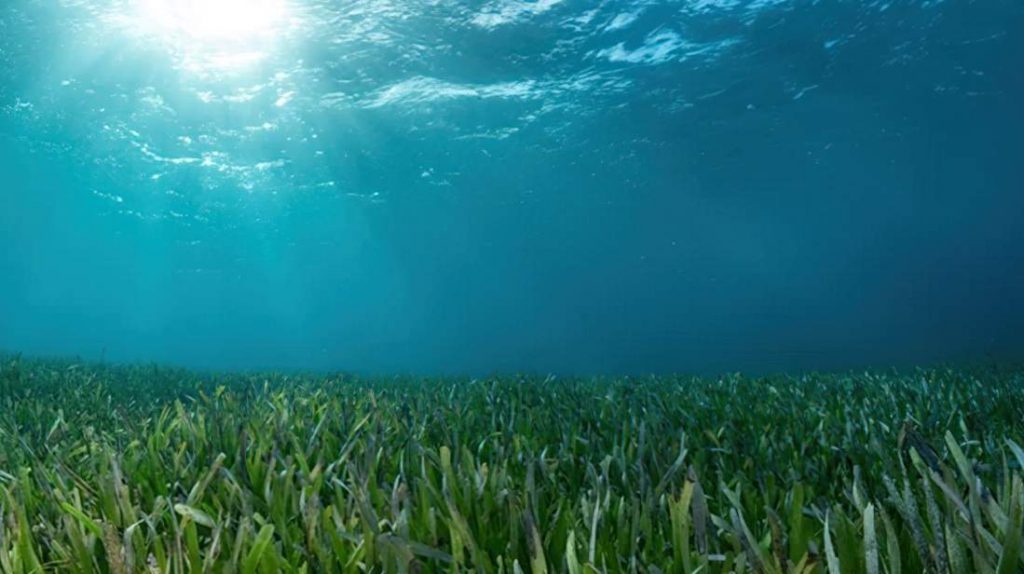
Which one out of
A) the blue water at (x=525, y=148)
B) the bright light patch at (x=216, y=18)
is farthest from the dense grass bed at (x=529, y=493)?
the bright light patch at (x=216, y=18)

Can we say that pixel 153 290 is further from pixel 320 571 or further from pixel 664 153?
pixel 320 571

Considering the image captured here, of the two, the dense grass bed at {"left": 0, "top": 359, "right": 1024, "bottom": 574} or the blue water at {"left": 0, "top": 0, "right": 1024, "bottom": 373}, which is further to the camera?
the blue water at {"left": 0, "top": 0, "right": 1024, "bottom": 373}

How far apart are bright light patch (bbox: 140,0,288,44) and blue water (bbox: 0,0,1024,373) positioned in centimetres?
8

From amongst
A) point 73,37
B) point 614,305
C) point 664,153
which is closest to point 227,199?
point 73,37

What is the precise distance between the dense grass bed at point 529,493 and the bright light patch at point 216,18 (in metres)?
17.3

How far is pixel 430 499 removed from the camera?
1.79m

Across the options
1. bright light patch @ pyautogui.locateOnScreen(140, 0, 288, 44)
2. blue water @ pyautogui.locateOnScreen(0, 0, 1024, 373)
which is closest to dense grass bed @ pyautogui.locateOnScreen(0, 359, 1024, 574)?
blue water @ pyautogui.locateOnScreen(0, 0, 1024, 373)

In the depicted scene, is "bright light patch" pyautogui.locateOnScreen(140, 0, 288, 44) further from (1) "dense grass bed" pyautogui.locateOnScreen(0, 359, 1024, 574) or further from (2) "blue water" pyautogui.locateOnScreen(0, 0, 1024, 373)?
(1) "dense grass bed" pyautogui.locateOnScreen(0, 359, 1024, 574)

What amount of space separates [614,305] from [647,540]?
122629 millimetres

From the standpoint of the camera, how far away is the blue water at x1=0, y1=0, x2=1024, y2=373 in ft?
68.0

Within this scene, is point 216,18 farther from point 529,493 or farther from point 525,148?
point 529,493

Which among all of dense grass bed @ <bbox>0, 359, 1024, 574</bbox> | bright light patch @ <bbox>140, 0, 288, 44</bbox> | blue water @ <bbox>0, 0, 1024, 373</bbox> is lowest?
dense grass bed @ <bbox>0, 359, 1024, 574</bbox>

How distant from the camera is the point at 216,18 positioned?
19.2m

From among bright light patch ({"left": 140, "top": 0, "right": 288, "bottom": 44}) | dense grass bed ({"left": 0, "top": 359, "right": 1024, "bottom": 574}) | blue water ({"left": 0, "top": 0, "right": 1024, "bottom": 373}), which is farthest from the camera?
blue water ({"left": 0, "top": 0, "right": 1024, "bottom": 373})
